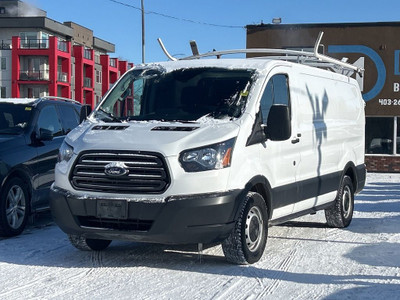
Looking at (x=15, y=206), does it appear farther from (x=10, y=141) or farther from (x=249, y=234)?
(x=249, y=234)

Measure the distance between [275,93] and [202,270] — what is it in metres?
2.17

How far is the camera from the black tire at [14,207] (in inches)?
301

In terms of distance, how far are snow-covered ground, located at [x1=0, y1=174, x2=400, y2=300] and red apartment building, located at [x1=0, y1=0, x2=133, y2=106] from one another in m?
55.1

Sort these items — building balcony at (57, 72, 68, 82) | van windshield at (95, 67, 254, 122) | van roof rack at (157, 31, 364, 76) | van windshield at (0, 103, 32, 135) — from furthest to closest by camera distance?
building balcony at (57, 72, 68, 82)
van windshield at (0, 103, 32, 135)
van roof rack at (157, 31, 364, 76)
van windshield at (95, 67, 254, 122)

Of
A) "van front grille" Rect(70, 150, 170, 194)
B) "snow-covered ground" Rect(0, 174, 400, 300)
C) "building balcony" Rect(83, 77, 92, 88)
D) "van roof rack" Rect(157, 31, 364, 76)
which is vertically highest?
"building balcony" Rect(83, 77, 92, 88)

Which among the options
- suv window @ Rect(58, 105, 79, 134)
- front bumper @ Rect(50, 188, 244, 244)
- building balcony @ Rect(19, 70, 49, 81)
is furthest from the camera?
building balcony @ Rect(19, 70, 49, 81)

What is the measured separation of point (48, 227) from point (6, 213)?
3.79ft

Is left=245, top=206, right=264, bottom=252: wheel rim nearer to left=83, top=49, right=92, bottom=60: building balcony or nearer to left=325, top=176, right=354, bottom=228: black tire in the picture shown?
left=325, top=176, right=354, bottom=228: black tire

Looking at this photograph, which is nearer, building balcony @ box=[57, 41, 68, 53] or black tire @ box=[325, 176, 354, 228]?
black tire @ box=[325, 176, 354, 228]

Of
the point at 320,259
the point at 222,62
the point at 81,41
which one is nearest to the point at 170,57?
the point at 222,62

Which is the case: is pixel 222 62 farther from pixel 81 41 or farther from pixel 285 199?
pixel 81 41

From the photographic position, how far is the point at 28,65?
61.5 meters

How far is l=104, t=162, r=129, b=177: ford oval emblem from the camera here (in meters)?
5.73

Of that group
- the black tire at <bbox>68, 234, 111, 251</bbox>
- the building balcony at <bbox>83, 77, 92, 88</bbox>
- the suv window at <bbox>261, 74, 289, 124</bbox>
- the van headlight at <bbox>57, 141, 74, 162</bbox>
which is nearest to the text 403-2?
the suv window at <bbox>261, 74, 289, 124</bbox>
